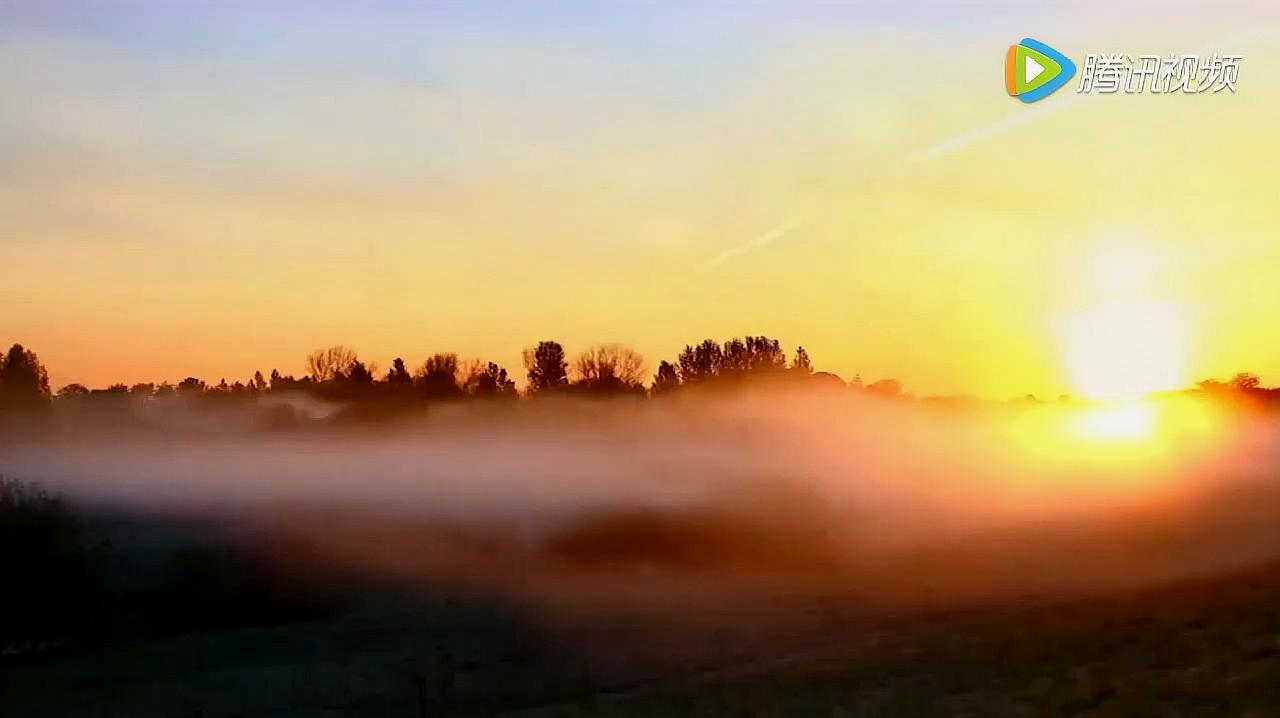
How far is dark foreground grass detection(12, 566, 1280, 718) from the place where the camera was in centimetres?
4238

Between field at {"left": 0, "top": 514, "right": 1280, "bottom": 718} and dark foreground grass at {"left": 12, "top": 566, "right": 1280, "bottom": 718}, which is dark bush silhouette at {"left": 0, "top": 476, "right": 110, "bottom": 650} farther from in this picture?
dark foreground grass at {"left": 12, "top": 566, "right": 1280, "bottom": 718}

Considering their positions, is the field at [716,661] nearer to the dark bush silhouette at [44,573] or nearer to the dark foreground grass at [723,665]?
the dark foreground grass at [723,665]

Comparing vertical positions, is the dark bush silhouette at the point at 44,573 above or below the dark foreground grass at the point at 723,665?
above

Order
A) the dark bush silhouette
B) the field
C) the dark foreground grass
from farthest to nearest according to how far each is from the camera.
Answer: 1. the dark bush silhouette
2. the field
3. the dark foreground grass

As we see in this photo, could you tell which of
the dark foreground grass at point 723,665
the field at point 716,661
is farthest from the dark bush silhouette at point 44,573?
the dark foreground grass at point 723,665

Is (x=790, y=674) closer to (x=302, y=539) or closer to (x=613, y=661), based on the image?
(x=613, y=661)

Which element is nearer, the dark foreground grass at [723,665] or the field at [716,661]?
the dark foreground grass at [723,665]

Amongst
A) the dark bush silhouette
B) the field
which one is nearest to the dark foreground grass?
the field

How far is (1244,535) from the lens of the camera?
354 ft

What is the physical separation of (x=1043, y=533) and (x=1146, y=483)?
3392 centimetres

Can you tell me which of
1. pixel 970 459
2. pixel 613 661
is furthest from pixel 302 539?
pixel 970 459

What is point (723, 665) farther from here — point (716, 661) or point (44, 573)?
point (44, 573)

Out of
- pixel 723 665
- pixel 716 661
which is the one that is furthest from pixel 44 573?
pixel 723 665

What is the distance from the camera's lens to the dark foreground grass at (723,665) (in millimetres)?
42375
